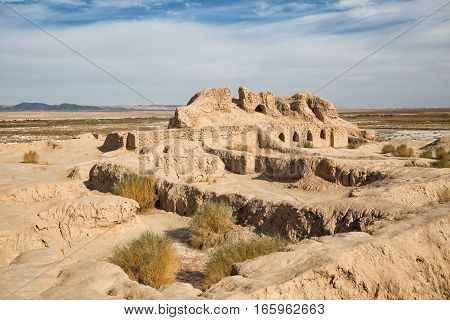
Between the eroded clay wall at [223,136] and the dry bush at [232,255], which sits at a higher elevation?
the eroded clay wall at [223,136]

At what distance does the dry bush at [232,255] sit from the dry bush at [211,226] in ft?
6.31

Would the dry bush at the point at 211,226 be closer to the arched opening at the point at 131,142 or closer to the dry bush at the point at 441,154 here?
the arched opening at the point at 131,142

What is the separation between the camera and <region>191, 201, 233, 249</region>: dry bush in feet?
28.7

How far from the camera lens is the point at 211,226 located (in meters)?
9.05

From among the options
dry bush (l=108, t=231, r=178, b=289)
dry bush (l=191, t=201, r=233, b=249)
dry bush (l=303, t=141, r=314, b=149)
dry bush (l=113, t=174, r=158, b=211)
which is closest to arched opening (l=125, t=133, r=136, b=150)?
dry bush (l=303, t=141, r=314, b=149)

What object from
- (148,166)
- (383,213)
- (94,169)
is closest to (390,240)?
(383,213)

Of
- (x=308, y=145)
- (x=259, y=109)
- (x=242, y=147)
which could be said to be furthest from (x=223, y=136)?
(x=259, y=109)

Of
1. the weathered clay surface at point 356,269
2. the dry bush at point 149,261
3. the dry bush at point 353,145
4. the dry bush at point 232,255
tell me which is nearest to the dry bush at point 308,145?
the dry bush at point 353,145

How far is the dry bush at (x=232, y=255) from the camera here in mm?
6270

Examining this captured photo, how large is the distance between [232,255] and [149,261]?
1.26 metres

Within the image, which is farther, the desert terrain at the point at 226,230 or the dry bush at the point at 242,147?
the dry bush at the point at 242,147

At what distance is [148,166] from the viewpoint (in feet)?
44.4

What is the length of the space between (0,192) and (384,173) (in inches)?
395
